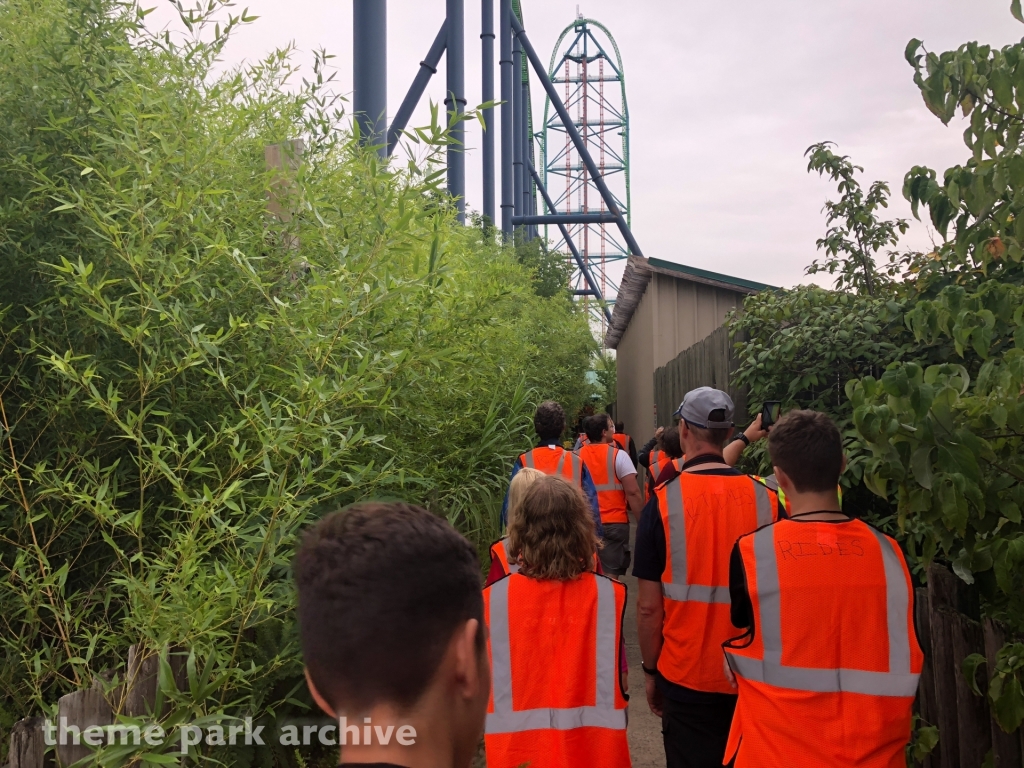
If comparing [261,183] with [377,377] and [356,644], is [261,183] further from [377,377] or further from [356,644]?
[356,644]

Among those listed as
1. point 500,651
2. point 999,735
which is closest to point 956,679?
point 999,735

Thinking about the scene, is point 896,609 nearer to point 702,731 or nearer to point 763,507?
point 763,507

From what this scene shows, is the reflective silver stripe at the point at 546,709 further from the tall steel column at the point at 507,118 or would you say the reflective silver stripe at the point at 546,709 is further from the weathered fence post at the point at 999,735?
the tall steel column at the point at 507,118

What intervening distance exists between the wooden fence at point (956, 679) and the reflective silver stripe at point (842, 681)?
0.59m

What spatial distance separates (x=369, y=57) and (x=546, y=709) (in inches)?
210

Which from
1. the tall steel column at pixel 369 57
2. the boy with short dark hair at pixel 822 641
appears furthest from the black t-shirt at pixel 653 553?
the tall steel column at pixel 369 57

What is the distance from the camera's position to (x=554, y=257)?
81.7ft

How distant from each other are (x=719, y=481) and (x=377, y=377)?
1192 mm

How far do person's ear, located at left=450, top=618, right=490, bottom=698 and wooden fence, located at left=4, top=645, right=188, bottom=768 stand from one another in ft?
4.43

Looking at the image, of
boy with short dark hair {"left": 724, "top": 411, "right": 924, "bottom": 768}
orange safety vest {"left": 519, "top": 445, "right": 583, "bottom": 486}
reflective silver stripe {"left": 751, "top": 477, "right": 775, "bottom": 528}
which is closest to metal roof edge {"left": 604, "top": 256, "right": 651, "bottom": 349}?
orange safety vest {"left": 519, "top": 445, "right": 583, "bottom": 486}

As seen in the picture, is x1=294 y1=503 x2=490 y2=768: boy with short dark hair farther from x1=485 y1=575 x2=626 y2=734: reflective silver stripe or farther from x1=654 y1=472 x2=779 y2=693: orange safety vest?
x1=654 y1=472 x2=779 y2=693: orange safety vest

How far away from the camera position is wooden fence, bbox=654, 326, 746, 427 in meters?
5.69

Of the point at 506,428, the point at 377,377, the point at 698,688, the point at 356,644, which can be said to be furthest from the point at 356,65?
the point at 356,644

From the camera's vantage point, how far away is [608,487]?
563 centimetres
